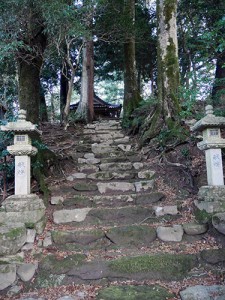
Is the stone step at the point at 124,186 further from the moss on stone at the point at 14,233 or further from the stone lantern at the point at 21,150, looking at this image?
the moss on stone at the point at 14,233

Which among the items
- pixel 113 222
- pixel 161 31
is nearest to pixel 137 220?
pixel 113 222

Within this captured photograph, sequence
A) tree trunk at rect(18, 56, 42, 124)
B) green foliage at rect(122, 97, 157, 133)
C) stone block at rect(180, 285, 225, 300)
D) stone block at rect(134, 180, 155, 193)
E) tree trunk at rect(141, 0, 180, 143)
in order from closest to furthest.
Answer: stone block at rect(180, 285, 225, 300), stone block at rect(134, 180, 155, 193), tree trunk at rect(18, 56, 42, 124), tree trunk at rect(141, 0, 180, 143), green foliage at rect(122, 97, 157, 133)

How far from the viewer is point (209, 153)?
→ 3.87 metres

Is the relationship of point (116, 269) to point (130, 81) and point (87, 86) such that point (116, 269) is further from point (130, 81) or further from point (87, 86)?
point (87, 86)

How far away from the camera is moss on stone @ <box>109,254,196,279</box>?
3000 mm

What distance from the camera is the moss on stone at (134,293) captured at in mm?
2619

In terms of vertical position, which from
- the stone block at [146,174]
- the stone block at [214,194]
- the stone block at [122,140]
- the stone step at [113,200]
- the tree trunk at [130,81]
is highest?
the tree trunk at [130,81]

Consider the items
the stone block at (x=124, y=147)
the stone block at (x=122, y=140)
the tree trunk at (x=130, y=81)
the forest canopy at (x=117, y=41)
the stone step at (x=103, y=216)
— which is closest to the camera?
the stone step at (x=103, y=216)

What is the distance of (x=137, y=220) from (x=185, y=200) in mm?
904

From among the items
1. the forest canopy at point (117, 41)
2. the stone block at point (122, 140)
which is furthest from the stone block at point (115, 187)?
the stone block at point (122, 140)

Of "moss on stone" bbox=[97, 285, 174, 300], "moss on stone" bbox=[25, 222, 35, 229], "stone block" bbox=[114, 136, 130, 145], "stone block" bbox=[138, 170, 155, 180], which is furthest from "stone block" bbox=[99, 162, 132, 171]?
"moss on stone" bbox=[97, 285, 174, 300]

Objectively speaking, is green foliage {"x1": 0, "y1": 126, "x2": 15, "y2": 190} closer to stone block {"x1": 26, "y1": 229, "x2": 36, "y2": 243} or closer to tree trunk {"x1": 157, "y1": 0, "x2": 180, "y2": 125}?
stone block {"x1": 26, "y1": 229, "x2": 36, "y2": 243}

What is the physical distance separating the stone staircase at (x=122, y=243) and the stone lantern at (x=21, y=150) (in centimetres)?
68

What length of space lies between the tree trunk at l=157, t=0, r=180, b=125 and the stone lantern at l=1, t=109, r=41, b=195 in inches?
136
